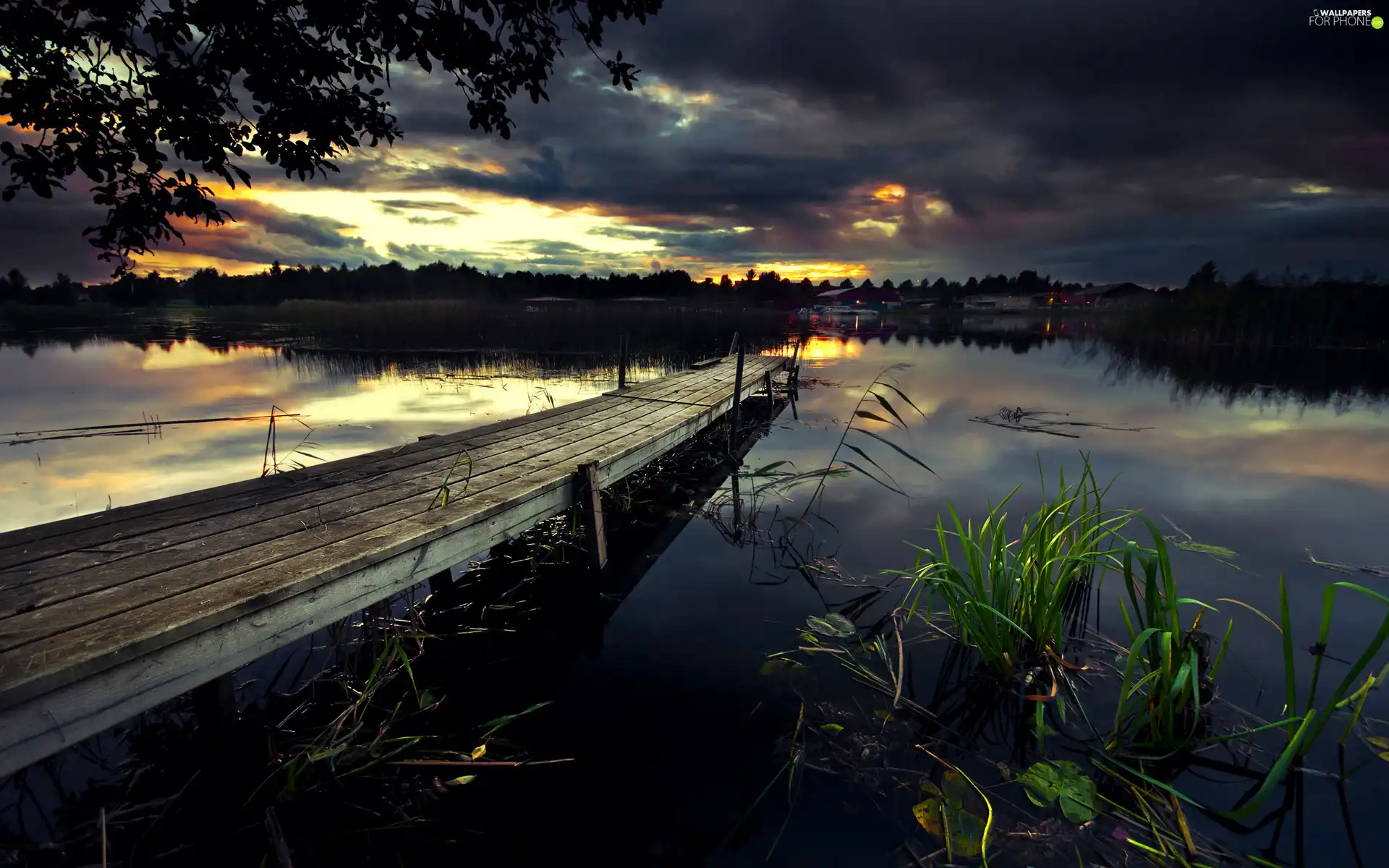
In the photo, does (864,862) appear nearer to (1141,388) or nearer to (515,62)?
(515,62)

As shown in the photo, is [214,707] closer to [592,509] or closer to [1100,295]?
[592,509]

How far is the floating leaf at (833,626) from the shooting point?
460 cm

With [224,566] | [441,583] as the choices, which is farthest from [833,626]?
[224,566]

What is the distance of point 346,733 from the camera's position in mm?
3359

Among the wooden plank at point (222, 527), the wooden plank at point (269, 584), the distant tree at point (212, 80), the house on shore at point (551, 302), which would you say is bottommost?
the wooden plank at point (269, 584)

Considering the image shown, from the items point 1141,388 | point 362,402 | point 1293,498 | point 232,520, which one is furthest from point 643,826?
point 1141,388

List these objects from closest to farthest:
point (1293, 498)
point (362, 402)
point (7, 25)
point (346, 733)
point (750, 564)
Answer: point (346, 733), point (7, 25), point (750, 564), point (1293, 498), point (362, 402)

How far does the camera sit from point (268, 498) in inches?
157

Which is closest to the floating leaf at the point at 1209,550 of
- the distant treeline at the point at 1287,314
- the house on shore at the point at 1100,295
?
the distant treeline at the point at 1287,314

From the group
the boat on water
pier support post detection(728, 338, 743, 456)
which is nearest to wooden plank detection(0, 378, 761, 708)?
pier support post detection(728, 338, 743, 456)

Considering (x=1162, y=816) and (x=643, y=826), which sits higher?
(x=1162, y=816)

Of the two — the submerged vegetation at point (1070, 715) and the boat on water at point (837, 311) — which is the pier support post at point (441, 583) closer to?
the submerged vegetation at point (1070, 715)

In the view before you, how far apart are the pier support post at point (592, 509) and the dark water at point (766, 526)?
0.49m

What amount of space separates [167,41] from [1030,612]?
681 cm
